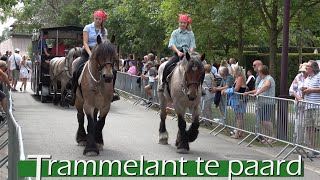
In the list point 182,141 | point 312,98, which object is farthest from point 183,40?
point 312,98

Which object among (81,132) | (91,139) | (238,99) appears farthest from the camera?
(238,99)

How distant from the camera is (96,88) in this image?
11836 mm

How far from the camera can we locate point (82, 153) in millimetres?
11836

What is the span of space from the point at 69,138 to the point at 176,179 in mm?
7184

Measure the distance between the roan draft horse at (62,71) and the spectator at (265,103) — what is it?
706cm

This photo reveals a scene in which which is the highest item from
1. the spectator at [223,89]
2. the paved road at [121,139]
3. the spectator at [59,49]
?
the spectator at [59,49]

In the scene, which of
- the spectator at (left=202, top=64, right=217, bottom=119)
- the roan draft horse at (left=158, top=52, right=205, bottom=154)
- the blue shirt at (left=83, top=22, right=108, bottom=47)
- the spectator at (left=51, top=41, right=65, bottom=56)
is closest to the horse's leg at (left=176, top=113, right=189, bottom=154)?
the roan draft horse at (left=158, top=52, right=205, bottom=154)

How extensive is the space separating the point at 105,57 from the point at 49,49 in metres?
13.5

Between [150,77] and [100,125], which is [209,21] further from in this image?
[100,125]

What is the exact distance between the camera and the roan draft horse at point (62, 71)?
2049 centimetres

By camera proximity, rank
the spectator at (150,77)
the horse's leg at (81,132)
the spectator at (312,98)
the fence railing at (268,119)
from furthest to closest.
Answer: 1. the spectator at (150,77)
2. the horse's leg at (81,132)
3. the fence railing at (268,119)
4. the spectator at (312,98)

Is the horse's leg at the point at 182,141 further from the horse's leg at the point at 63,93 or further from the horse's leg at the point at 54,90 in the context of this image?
the horse's leg at the point at 54,90

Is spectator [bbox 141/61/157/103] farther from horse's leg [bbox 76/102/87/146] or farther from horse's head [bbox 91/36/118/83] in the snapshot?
horse's head [bbox 91/36/118/83]

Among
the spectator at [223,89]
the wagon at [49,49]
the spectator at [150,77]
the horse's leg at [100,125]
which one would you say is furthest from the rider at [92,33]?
the spectator at [150,77]
